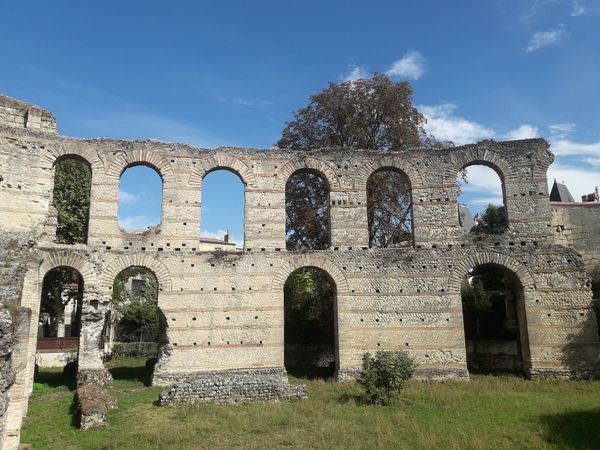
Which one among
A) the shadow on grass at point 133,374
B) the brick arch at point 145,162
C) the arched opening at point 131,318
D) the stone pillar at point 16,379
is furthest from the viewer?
the arched opening at point 131,318

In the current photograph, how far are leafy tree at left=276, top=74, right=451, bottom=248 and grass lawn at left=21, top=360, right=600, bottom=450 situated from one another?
947 cm

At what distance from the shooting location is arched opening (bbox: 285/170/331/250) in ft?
71.1

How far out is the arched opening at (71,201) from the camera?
23.9 meters

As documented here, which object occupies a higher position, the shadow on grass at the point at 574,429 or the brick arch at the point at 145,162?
the brick arch at the point at 145,162

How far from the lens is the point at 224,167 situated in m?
17.0

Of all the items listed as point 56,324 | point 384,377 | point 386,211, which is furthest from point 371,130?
point 56,324

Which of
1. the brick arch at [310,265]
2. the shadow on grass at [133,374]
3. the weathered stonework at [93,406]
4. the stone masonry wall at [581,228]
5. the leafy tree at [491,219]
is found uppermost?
the leafy tree at [491,219]

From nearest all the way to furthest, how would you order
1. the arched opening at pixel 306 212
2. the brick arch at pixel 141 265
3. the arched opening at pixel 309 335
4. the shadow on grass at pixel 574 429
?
1. the shadow on grass at pixel 574 429
2. the brick arch at pixel 141 265
3. the arched opening at pixel 309 335
4. the arched opening at pixel 306 212

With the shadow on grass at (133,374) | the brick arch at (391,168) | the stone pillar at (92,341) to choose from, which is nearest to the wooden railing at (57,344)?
the shadow on grass at (133,374)

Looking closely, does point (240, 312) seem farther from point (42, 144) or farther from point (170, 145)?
point (42, 144)

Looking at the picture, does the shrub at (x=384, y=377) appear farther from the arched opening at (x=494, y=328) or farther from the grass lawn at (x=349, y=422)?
the arched opening at (x=494, y=328)

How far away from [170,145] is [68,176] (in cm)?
1073

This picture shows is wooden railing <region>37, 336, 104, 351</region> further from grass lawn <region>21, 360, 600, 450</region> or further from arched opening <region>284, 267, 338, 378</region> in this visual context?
grass lawn <region>21, 360, 600, 450</region>

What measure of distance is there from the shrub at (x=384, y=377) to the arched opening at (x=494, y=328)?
604 cm
